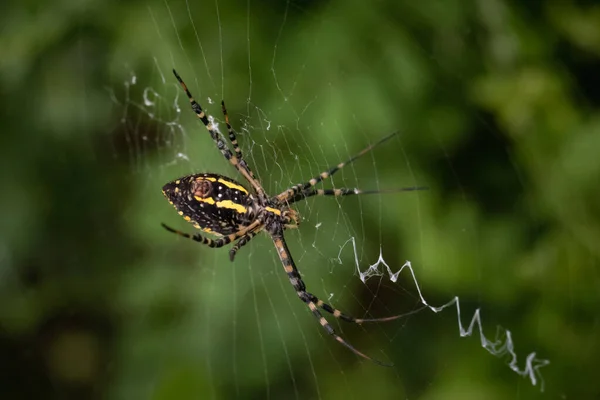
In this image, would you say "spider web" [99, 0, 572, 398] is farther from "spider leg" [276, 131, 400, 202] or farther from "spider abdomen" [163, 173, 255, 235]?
"spider abdomen" [163, 173, 255, 235]

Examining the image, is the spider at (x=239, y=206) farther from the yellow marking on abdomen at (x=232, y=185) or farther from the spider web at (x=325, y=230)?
the spider web at (x=325, y=230)

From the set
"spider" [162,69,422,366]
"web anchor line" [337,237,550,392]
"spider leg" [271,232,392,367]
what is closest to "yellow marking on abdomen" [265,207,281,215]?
"spider" [162,69,422,366]

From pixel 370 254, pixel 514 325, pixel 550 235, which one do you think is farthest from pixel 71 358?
pixel 550 235

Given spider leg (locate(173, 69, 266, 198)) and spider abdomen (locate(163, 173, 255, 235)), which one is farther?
spider leg (locate(173, 69, 266, 198))

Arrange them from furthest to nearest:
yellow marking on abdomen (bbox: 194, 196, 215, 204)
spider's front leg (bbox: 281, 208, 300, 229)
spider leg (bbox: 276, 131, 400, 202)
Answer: spider's front leg (bbox: 281, 208, 300, 229) → spider leg (bbox: 276, 131, 400, 202) → yellow marking on abdomen (bbox: 194, 196, 215, 204)

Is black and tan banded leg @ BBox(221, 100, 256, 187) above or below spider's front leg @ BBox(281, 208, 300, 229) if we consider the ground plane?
above

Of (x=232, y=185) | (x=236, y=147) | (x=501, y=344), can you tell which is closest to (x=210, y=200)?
(x=232, y=185)

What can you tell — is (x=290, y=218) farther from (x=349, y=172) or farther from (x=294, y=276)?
(x=349, y=172)
